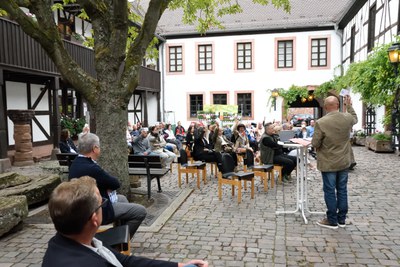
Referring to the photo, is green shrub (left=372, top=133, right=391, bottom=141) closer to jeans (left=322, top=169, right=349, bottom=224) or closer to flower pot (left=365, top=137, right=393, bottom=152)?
flower pot (left=365, top=137, right=393, bottom=152)

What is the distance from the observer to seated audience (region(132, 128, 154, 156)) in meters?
10.3

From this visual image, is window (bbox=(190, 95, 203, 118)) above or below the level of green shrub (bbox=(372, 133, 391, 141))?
Result: above

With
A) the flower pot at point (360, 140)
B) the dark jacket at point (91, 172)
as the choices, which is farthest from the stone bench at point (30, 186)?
the flower pot at point (360, 140)

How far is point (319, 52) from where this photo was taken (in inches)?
1023

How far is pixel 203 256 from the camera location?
4.25 meters

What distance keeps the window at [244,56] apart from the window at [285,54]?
210 centimetres

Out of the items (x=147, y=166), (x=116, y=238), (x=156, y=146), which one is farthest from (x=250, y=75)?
(x=116, y=238)

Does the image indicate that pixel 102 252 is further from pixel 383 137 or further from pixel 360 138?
pixel 360 138

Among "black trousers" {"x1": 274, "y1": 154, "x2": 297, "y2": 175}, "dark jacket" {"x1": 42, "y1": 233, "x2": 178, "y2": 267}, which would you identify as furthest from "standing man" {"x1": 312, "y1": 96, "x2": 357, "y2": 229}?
"dark jacket" {"x1": 42, "y1": 233, "x2": 178, "y2": 267}

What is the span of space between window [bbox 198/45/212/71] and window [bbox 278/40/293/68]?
5.01 metres

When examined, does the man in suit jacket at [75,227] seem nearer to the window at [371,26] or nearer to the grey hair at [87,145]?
the grey hair at [87,145]

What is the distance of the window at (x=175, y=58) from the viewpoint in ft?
91.7

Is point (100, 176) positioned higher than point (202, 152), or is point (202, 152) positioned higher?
point (100, 176)

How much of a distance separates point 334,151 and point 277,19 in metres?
23.8
